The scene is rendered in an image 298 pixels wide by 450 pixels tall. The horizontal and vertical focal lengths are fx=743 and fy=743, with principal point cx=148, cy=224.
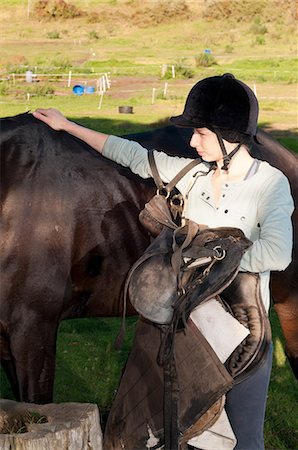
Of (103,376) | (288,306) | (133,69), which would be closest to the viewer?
(288,306)

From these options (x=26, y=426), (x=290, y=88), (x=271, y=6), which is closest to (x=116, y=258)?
(x=26, y=426)

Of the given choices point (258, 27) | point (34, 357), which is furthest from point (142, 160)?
point (258, 27)

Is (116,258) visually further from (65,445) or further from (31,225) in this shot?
(65,445)

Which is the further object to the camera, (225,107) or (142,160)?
(142,160)

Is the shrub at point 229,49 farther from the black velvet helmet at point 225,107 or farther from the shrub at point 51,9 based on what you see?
the black velvet helmet at point 225,107

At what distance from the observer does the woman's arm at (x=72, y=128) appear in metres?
3.68

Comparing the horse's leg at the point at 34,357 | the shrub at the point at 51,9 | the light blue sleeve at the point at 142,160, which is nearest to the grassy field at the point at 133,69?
the shrub at the point at 51,9

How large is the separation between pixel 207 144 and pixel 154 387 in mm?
1049

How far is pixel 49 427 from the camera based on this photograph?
256 centimetres

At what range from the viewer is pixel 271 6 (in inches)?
2397

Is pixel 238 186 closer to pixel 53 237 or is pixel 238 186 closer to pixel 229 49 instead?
pixel 53 237

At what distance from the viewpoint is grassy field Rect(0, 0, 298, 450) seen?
5859 millimetres

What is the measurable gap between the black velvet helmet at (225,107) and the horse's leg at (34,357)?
152 centimetres

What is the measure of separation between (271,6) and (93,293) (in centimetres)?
6035
